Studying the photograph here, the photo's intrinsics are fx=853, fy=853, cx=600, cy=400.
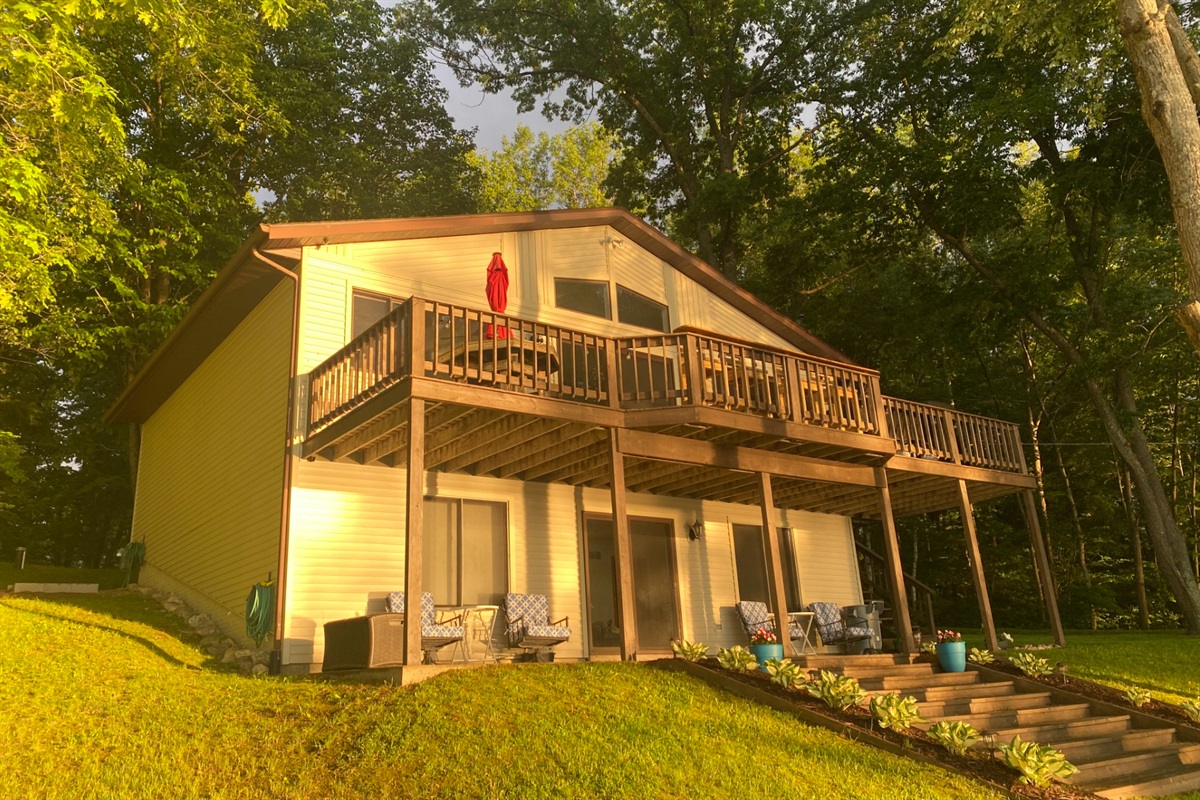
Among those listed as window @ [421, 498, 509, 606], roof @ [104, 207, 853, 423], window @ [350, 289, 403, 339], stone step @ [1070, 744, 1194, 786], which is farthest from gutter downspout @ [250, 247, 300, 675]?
stone step @ [1070, 744, 1194, 786]

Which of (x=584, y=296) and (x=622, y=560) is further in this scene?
(x=584, y=296)

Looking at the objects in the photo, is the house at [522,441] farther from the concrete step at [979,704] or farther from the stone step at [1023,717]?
the stone step at [1023,717]

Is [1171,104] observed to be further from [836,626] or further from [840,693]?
[836,626]

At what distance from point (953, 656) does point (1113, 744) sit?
87.5 inches

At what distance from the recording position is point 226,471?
13.2 metres

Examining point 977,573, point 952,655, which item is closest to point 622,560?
point 952,655

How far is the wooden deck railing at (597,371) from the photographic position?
9664 millimetres

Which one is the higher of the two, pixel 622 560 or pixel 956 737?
pixel 622 560

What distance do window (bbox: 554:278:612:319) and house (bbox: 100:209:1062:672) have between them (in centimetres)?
4

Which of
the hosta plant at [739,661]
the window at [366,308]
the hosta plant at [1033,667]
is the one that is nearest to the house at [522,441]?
the window at [366,308]

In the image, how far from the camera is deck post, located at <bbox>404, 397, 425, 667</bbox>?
26.9 ft

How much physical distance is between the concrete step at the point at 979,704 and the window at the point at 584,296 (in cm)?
774

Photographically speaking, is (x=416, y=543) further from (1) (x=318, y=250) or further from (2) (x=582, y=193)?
(2) (x=582, y=193)

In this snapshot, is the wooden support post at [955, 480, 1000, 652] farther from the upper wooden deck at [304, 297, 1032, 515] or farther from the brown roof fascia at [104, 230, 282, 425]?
the brown roof fascia at [104, 230, 282, 425]
